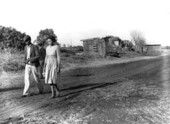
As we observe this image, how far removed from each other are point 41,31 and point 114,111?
1871 inches

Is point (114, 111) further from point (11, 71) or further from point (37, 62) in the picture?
point (11, 71)

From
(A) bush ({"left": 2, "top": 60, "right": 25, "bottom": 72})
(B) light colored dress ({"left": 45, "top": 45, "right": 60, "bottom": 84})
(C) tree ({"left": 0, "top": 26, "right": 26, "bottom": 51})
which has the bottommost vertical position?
(A) bush ({"left": 2, "top": 60, "right": 25, "bottom": 72})

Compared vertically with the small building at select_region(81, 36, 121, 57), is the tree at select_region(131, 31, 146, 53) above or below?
above

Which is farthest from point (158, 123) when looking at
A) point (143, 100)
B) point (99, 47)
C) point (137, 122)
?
point (99, 47)

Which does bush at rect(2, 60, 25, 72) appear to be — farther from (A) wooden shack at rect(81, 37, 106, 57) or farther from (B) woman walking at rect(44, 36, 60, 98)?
(A) wooden shack at rect(81, 37, 106, 57)

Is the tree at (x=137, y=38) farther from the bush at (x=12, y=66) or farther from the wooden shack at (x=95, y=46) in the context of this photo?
the bush at (x=12, y=66)

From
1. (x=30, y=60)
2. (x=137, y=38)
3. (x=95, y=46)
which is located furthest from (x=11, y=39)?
(x=137, y=38)

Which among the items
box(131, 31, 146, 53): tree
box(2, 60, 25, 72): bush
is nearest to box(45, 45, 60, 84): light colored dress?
box(2, 60, 25, 72): bush

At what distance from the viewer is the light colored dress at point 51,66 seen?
6531mm

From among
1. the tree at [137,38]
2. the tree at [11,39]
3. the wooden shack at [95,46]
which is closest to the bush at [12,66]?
the tree at [11,39]

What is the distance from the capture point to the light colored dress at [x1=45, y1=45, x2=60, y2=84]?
6531 mm

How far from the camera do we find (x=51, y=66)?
6.58 m

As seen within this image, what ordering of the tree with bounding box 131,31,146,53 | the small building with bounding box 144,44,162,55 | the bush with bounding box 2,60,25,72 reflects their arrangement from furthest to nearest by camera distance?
the small building with bounding box 144,44,162,55
the tree with bounding box 131,31,146,53
the bush with bounding box 2,60,25,72

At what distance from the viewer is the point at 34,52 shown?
713cm
